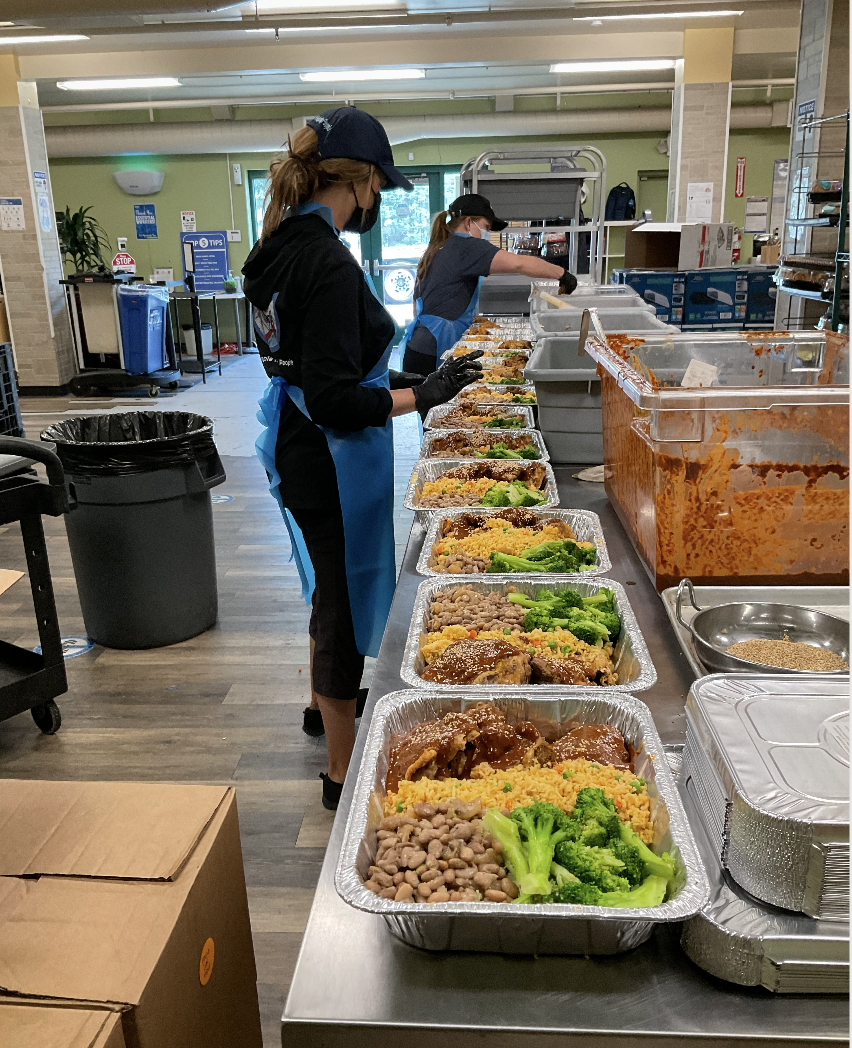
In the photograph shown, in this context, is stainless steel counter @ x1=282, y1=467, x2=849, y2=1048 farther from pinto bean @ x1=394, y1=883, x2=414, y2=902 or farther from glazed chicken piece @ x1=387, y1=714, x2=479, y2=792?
glazed chicken piece @ x1=387, y1=714, x2=479, y2=792

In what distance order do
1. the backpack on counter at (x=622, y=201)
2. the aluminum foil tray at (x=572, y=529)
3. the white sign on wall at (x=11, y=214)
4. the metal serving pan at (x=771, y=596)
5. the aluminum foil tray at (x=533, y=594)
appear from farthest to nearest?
the backpack on counter at (x=622, y=201) < the white sign on wall at (x=11, y=214) < the aluminum foil tray at (x=572, y=529) < the metal serving pan at (x=771, y=596) < the aluminum foil tray at (x=533, y=594)

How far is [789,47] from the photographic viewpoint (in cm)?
777

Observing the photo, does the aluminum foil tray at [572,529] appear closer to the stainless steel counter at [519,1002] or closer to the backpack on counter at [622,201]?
the stainless steel counter at [519,1002]

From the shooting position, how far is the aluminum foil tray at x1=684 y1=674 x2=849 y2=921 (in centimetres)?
76

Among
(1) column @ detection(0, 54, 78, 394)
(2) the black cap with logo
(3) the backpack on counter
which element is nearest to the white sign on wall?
(1) column @ detection(0, 54, 78, 394)

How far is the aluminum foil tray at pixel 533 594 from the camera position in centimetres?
119

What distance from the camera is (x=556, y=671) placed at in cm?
125

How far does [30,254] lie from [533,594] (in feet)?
28.4

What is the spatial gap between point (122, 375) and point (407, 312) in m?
5.50

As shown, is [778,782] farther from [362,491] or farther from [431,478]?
[431,478]

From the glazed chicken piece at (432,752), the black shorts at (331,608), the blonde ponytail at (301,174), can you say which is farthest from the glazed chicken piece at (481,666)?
the blonde ponytail at (301,174)

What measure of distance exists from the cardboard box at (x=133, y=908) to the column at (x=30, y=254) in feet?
28.3

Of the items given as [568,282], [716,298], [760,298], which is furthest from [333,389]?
[760,298]

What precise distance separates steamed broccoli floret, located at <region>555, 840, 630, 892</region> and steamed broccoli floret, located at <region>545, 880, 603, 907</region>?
12mm
